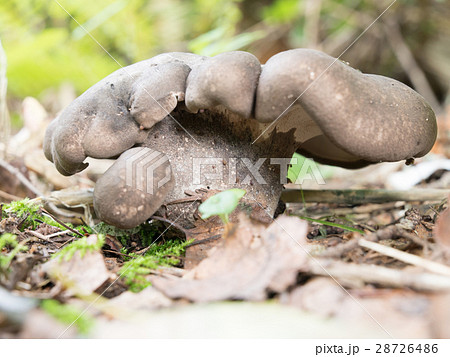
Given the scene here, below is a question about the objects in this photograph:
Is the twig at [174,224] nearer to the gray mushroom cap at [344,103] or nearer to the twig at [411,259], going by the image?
the gray mushroom cap at [344,103]

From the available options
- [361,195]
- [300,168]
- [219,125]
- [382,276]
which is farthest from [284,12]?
[382,276]

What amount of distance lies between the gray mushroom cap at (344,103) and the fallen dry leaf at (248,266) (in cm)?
48

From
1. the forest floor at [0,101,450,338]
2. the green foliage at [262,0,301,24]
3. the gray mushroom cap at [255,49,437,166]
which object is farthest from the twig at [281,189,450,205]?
the green foliage at [262,0,301,24]

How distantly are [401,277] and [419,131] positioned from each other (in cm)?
92

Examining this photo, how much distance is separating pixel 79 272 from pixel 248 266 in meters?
0.54

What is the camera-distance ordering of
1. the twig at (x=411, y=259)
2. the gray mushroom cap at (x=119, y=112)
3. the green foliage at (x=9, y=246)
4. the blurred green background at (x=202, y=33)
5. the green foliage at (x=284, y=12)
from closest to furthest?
the twig at (x=411, y=259)
the green foliage at (x=9, y=246)
the gray mushroom cap at (x=119, y=112)
the blurred green background at (x=202, y=33)
the green foliage at (x=284, y=12)

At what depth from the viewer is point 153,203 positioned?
1.61m

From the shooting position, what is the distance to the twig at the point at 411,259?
1032mm

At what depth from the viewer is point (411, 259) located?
45.6 inches

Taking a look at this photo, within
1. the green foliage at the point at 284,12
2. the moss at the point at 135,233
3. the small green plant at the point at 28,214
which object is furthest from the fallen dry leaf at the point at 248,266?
the green foliage at the point at 284,12

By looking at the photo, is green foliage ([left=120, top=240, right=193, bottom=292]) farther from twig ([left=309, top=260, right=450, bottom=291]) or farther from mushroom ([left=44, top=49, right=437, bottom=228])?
twig ([left=309, top=260, right=450, bottom=291])

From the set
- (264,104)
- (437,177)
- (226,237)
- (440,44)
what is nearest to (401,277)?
(226,237)

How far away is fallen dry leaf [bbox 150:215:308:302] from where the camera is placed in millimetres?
1037

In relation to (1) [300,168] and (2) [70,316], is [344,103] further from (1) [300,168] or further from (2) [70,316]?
(1) [300,168]
